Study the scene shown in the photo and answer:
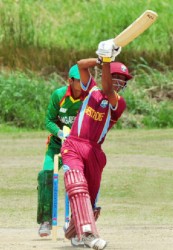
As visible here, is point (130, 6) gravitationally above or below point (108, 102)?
below

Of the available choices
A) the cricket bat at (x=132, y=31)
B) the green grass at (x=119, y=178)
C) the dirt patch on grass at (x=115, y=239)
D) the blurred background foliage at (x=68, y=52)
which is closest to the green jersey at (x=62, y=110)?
the dirt patch on grass at (x=115, y=239)

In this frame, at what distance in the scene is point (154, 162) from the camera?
17562mm

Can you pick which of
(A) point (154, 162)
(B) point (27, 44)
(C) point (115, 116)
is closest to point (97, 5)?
(B) point (27, 44)

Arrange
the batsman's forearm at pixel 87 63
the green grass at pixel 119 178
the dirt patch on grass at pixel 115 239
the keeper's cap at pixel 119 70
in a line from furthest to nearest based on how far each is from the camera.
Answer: the green grass at pixel 119 178, the dirt patch on grass at pixel 115 239, the keeper's cap at pixel 119 70, the batsman's forearm at pixel 87 63

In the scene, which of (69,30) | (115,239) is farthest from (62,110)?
(69,30)

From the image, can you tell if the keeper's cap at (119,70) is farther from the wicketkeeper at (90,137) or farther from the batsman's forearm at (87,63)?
the batsman's forearm at (87,63)

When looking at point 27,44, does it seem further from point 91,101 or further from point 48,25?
point 91,101

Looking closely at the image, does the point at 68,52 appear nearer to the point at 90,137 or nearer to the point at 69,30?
the point at 69,30

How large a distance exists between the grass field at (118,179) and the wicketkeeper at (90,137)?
2.61 ft

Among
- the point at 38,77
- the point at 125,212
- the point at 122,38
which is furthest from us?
the point at 38,77

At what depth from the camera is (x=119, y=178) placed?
15.6m

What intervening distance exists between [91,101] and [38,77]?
1863 cm

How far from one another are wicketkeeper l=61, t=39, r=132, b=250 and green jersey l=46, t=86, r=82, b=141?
148 centimetres

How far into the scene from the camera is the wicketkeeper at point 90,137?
26.3 ft
